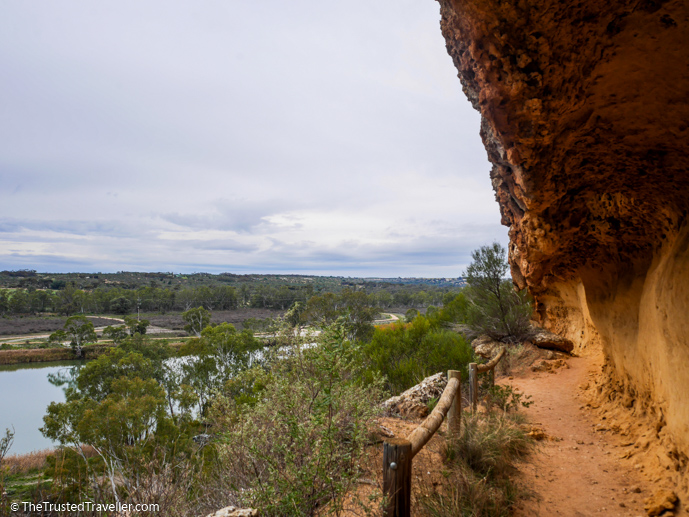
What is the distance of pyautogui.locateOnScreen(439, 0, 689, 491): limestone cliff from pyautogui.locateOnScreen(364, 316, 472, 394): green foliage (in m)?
4.05

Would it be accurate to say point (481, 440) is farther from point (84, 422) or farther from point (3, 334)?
point (3, 334)

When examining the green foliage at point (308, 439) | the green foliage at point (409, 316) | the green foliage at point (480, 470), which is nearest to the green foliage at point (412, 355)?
the green foliage at point (480, 470)

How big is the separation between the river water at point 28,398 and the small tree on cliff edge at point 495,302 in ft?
79.9

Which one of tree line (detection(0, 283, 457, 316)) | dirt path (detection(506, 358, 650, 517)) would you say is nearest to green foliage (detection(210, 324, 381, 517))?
dirt path (detection(506, 358, 650, 517))

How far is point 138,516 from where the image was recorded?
268 cm

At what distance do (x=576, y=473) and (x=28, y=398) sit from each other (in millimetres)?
39760

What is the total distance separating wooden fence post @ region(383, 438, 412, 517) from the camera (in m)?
2.29

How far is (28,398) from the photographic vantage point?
29.3 meters

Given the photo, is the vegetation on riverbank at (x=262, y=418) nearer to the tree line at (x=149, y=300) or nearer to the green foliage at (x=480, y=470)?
the green foliage at (x=480, y=470)

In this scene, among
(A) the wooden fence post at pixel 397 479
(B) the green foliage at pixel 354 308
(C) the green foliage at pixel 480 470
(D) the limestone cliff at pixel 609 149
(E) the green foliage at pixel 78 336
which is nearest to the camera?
(A) the wooden fence post at pixel 397 479

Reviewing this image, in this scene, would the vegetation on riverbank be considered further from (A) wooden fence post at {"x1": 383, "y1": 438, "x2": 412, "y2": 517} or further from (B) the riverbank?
(B) the riverbank

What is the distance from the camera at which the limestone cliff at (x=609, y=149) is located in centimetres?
255

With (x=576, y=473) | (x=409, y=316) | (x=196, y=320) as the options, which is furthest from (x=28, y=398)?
(x=576, y=473)

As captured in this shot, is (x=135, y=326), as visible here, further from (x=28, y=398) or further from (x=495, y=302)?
(x=495, y=302)
